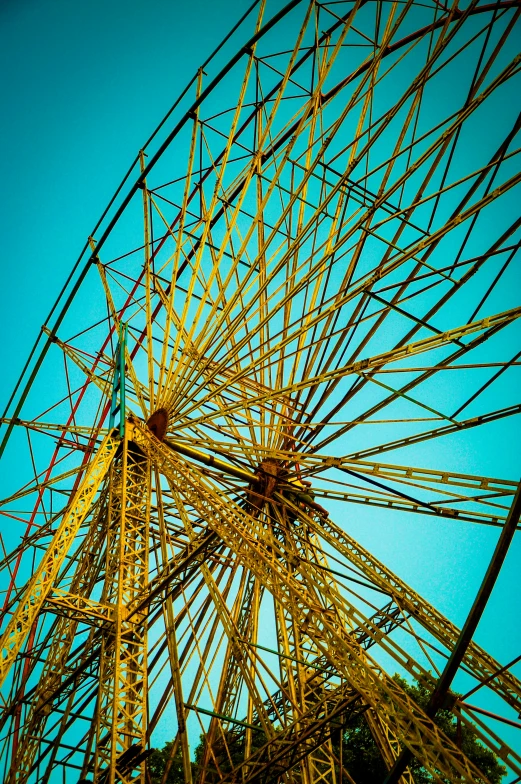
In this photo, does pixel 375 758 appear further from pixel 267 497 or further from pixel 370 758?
pixel 267 497

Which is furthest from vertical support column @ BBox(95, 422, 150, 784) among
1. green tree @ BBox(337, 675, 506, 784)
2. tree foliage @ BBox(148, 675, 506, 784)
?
green tree @ BBox(337, 675, 506, 784)

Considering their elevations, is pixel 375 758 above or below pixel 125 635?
below

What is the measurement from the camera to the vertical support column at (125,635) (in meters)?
10.8

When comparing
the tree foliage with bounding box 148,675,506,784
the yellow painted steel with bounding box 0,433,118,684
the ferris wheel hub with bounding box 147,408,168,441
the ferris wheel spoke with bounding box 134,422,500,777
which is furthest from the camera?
the tree foliage with bounding box 148,675,506,784

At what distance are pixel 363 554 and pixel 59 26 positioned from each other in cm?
6477

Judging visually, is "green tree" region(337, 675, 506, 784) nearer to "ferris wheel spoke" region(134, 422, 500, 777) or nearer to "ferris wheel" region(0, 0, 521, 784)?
"ferris wheel" region(0, 0, 521, 784)

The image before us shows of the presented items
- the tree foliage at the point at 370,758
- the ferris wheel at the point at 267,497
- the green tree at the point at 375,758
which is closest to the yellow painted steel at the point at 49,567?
the ferris wheel at the point at 267,497

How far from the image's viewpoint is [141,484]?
48.5ft

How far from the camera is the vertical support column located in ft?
35.5

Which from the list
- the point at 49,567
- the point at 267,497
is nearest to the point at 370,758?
the point at 267,497

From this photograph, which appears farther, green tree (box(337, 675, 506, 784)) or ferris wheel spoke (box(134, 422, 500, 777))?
green tree (box(337, 675, 506, 784))

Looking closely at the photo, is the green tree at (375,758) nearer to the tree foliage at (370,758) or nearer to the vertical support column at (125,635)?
the tree foliage at (370,758)

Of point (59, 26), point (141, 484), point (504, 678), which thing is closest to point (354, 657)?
point (504, 678)

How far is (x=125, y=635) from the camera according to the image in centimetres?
1234
